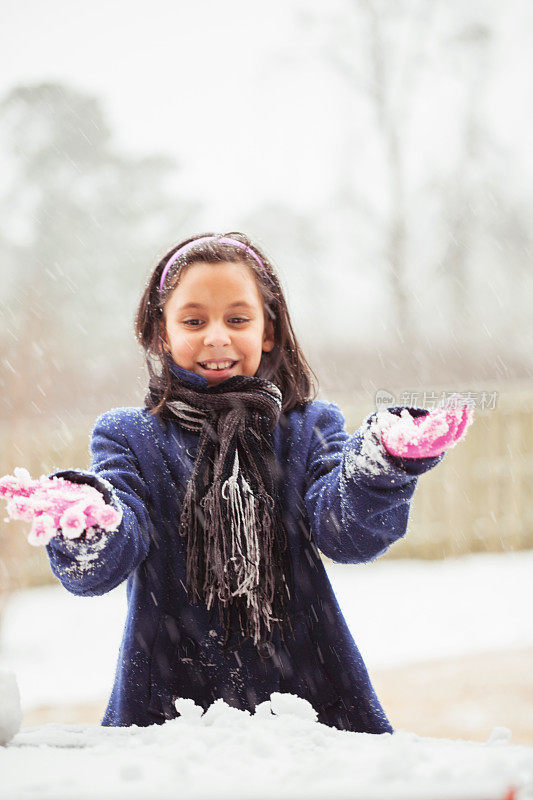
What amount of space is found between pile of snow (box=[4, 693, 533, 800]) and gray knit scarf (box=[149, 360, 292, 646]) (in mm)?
354

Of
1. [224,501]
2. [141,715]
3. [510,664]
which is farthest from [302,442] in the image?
[510,664]

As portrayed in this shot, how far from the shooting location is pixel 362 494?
1184 millimetres

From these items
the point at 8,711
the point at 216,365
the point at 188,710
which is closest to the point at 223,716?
the point at 188,710

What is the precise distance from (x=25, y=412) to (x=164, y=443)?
3.38m

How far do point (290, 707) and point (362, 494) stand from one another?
327mm

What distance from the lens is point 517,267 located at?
7.87 m

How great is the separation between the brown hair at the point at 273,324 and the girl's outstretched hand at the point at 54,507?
468 millimetres

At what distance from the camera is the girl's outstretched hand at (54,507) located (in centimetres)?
101

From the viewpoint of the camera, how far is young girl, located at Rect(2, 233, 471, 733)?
130cm

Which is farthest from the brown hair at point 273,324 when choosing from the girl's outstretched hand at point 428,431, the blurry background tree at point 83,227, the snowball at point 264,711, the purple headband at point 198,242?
the blurry background tree at point 83,227

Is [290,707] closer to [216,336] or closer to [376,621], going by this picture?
[216,336]

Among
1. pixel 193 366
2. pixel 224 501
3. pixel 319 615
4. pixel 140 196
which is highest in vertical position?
pixel 140 196

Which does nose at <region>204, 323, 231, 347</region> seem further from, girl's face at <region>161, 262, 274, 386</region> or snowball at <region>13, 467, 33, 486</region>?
snowball at <region>13, 467, 33, 486</region>

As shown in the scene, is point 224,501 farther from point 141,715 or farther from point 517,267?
point 517,267
